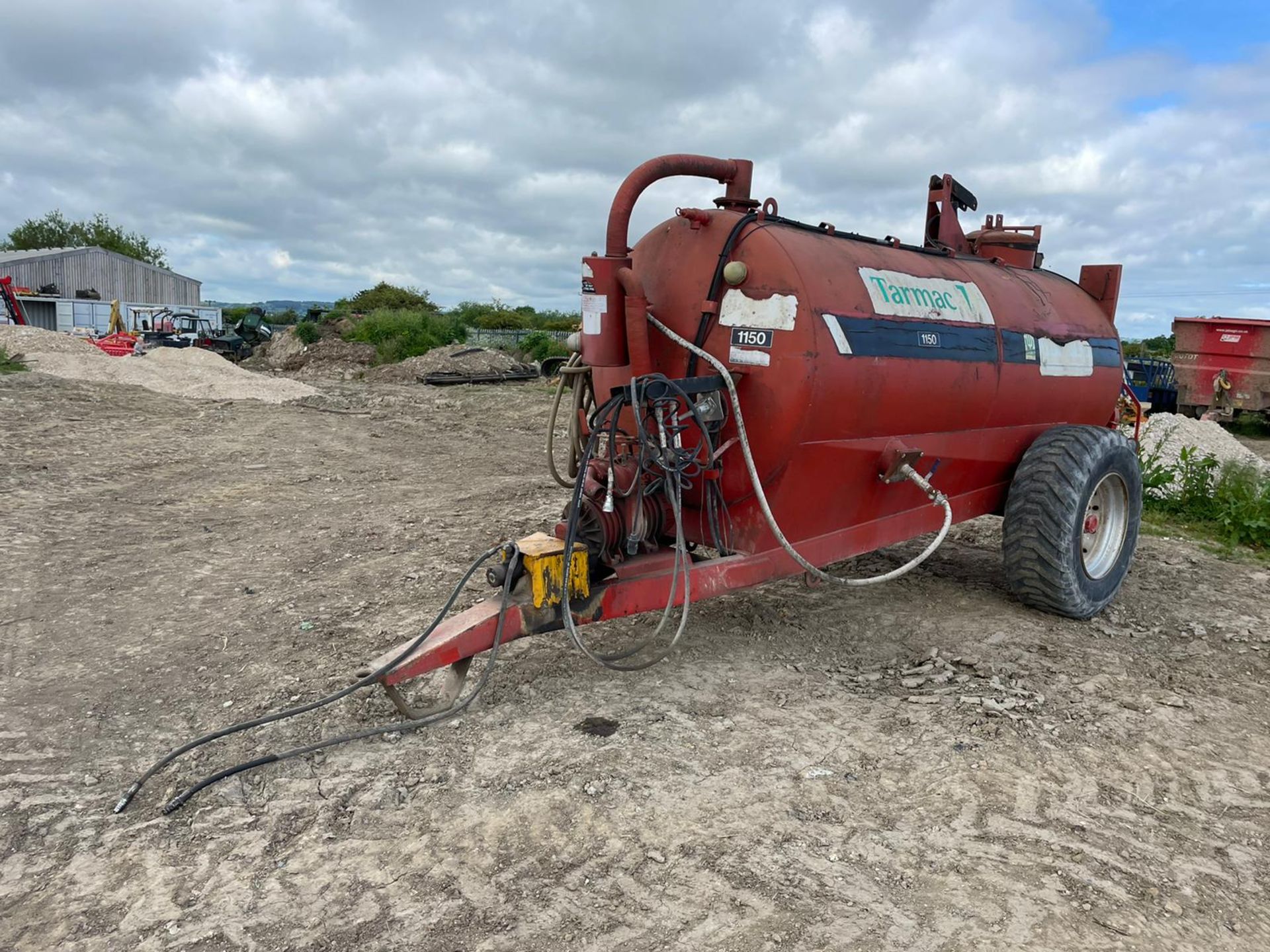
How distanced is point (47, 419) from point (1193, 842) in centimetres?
1128

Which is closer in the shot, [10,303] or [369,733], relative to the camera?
[369,733]

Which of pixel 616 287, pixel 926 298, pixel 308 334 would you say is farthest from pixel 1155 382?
pixel 308 334

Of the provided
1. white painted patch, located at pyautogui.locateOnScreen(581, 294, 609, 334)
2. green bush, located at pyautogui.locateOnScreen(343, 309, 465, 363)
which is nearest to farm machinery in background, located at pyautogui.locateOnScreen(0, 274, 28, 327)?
green bush, located at pyautogui.locateOnScreen(343, 309, 465, 363)

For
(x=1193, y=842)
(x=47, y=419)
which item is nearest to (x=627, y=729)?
(x=1193, y=842)

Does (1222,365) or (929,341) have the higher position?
(1222,365)

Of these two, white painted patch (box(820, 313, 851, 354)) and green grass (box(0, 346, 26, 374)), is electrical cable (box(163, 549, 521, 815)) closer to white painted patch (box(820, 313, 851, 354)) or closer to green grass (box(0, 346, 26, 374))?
white painted patch (box(820, 313, 851, 354))

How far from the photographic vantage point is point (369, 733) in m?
3.19

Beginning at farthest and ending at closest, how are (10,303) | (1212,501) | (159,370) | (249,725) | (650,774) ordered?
(10,303)
(159,370)
(1212,501)
(249,725)
(650,774)

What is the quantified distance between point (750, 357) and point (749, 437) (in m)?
0.34

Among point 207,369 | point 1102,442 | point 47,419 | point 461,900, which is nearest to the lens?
point 461,900

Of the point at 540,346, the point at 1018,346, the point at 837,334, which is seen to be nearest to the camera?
the point at 837,334

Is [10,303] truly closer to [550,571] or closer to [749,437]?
[550,571]

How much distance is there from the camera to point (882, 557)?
5918 mm

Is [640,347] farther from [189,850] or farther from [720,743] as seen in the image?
[189,850]
